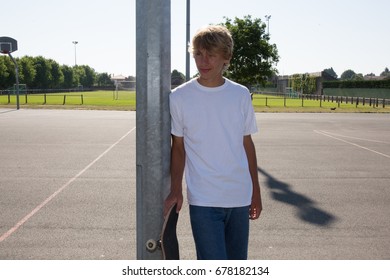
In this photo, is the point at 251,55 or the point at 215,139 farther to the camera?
the point at 251,55

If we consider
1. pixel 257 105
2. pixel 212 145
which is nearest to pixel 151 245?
pixel 212 145

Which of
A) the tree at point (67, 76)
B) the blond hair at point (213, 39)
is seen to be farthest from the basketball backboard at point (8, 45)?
the tree at point (67, 76)

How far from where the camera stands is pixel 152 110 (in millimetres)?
1899

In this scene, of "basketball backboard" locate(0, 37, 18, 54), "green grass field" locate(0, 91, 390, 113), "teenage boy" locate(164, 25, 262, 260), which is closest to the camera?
"teenage boy" locate(164, 25, 262, 260)

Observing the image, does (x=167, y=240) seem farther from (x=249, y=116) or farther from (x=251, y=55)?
(x=251, y=55)

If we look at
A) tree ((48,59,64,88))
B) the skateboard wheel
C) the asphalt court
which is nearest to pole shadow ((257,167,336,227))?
the asphalt court

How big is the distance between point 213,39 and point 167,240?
3.23 ft

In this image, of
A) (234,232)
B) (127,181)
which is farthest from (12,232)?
(234,232)

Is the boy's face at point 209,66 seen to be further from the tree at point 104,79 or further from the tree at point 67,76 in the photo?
the tree at point 104,79

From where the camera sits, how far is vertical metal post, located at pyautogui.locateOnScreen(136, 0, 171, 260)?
1854mm

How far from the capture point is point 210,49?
2.15 metres

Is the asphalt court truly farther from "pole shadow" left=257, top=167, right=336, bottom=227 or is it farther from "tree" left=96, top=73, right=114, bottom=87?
"tree" left=96, top=73, right=114, bottom=87

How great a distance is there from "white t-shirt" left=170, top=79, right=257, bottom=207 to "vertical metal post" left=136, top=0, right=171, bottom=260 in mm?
172

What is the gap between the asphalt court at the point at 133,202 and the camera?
15.2ft
